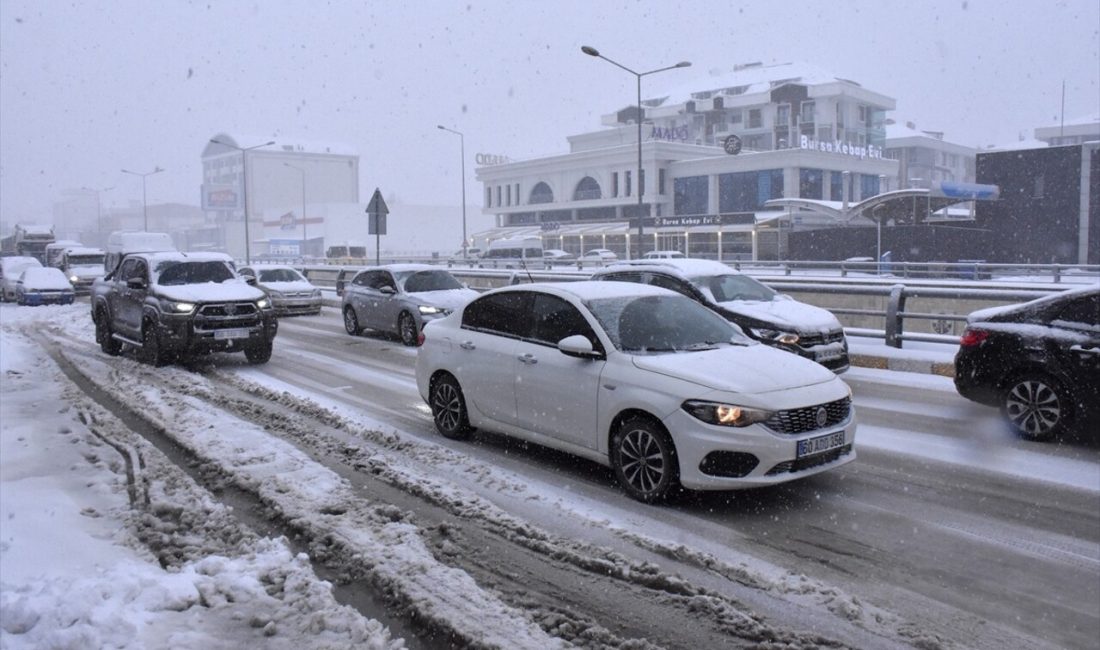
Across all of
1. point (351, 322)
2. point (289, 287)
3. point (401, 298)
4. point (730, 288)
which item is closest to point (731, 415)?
point (730, 288)

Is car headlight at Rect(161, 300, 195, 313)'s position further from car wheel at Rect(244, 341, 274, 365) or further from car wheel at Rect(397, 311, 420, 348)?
car wheel at Rect(397, 311, 420, 348)

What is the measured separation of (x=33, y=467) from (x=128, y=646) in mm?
4055

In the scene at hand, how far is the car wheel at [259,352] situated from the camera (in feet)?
47.4

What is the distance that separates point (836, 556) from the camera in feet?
18.3

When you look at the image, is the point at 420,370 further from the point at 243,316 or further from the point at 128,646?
the point at 243,316

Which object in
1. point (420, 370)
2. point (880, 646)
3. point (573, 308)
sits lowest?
point (880, 646)

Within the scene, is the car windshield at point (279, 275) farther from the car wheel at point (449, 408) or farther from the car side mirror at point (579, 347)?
the car side mirror at point (579, 347)

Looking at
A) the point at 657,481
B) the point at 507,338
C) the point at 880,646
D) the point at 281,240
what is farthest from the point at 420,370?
the point at 281,240

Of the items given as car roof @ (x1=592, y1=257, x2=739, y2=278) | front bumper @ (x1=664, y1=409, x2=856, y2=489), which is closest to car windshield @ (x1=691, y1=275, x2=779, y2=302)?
car roof @ (x1=592, y1=257, x2=739, y2=278)

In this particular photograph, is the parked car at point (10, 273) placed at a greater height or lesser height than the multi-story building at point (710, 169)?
lesser

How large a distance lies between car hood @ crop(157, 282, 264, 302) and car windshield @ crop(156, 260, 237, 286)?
24 centimetres

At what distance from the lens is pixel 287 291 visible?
2509cm

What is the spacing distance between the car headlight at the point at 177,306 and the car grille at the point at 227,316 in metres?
0.15

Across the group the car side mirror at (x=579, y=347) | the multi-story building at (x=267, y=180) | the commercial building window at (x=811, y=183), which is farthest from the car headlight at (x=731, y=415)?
the multi-story building at (x=267, y=180)
